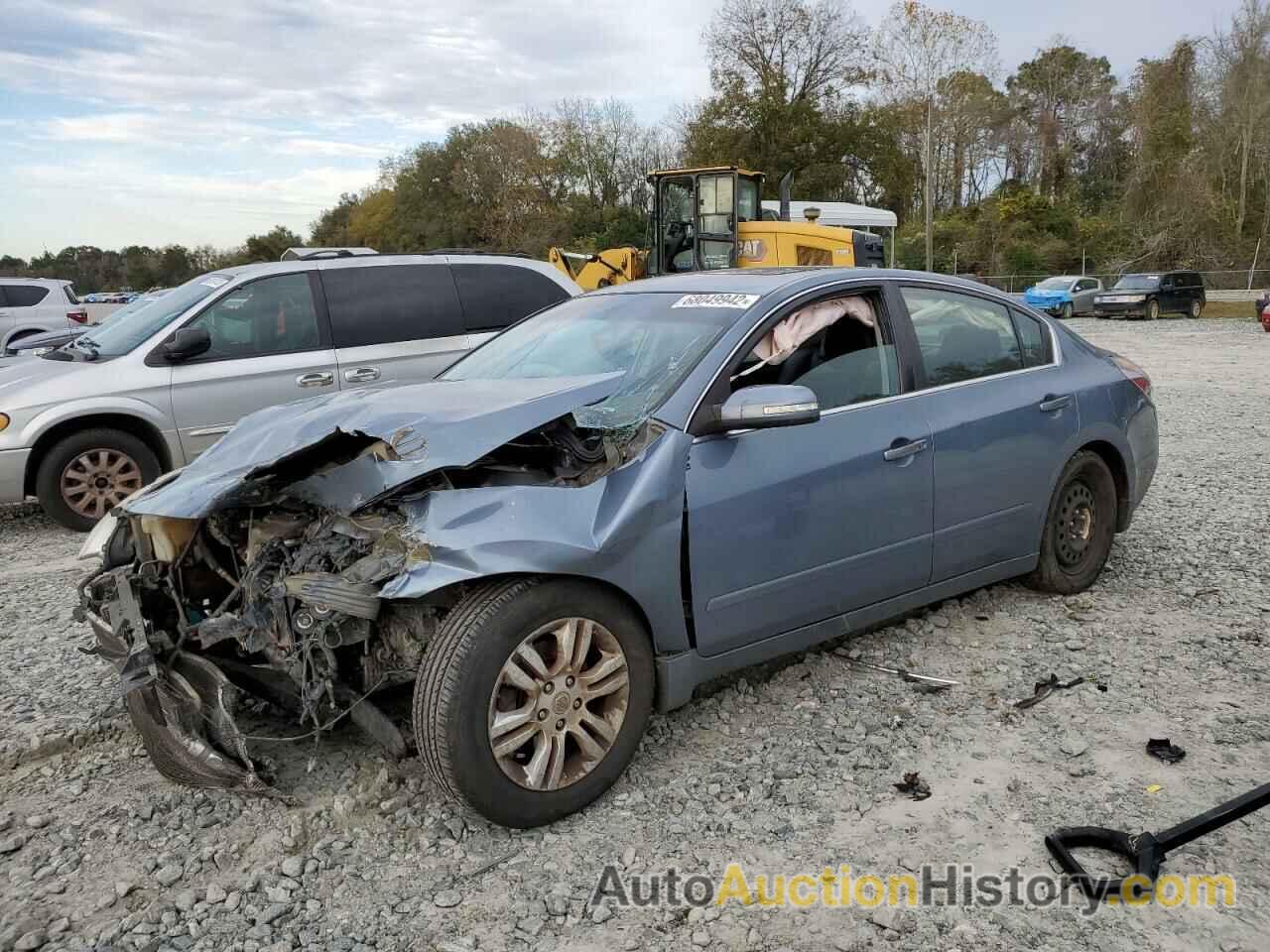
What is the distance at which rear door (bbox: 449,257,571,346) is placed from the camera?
784 cm

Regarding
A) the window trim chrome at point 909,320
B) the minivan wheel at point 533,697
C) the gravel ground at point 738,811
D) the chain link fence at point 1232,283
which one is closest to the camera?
the gravel ground at point 738,811

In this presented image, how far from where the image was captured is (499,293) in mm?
7965

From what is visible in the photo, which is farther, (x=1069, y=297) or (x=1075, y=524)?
(x=1069, y=297)

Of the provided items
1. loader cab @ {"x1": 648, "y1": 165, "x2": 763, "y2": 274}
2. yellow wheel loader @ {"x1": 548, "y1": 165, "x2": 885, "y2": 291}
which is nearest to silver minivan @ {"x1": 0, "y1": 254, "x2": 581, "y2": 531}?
yellow wheel loader @ {"x1": 548, "y1": 165, "x2": 885, "y2": 291}

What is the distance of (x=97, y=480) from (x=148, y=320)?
1266 mm

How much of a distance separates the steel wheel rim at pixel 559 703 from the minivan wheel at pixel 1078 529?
2555 millimetres

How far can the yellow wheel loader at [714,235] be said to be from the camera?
628 inches

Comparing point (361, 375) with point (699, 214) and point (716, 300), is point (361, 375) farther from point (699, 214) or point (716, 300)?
point (699, 214)

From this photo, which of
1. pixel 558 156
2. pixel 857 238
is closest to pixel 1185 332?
pixel 857 238

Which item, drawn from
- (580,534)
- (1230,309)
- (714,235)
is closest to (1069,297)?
(1230,309)

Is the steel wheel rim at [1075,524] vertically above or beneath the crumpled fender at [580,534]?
beneath

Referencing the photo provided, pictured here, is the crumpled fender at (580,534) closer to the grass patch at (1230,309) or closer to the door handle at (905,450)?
the door handle at (905,450)

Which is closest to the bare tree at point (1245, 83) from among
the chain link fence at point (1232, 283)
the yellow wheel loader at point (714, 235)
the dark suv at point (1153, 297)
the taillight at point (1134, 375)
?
the chain link fence at point (1232, 283)

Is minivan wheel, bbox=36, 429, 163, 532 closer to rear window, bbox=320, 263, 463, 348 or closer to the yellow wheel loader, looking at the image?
rear window, bbox=320, 263, 463, 348
